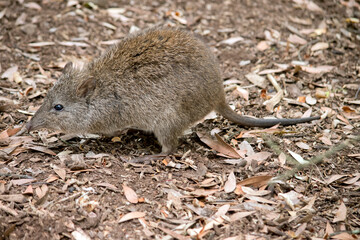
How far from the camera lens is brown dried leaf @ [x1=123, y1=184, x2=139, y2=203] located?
15.6 ft

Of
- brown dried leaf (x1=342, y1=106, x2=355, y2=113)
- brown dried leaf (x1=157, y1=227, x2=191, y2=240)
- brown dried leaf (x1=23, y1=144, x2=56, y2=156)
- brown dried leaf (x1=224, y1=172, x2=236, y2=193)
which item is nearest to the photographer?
brown dried leaf (x1=157, y1=227, x2=191, y2=240)

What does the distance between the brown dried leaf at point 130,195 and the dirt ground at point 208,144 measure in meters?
0.01

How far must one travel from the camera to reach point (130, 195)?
4.82 m

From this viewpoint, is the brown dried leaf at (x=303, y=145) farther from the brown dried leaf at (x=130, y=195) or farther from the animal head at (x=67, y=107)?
the animal head at (x=67, y=107)

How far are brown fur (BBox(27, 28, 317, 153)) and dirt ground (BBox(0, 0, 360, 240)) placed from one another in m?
0.40

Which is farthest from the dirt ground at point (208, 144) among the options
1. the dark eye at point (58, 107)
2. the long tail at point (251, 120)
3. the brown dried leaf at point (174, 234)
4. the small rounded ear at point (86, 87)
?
the small rounded ear at point (86, 87)

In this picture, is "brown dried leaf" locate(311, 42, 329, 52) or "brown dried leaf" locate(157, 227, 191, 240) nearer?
"brown dried leaf" locate(157, 227, 191, 240)

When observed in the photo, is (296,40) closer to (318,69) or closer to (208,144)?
(318,69)

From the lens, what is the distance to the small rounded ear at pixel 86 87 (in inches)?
219

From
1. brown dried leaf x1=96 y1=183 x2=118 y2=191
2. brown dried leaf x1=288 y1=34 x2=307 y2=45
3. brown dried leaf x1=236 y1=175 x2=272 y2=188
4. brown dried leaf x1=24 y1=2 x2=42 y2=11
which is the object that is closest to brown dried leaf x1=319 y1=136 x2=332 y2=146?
brown dried leaf x1=236 y1=175 x2=272 y2=188

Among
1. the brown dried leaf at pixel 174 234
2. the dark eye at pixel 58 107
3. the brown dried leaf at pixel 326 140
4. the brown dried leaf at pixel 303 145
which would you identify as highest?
the dark eye at pixel 58 107

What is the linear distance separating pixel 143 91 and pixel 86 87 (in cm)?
78

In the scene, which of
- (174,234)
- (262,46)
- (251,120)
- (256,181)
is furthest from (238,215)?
(262,46)

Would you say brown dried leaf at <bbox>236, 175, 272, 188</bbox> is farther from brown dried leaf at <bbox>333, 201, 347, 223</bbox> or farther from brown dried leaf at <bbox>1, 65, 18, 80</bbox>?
brown dried leaf at <bbox>1, 65, 18, 80</bbox>
